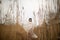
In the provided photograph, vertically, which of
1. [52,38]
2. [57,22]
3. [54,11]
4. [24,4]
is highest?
[24,4]

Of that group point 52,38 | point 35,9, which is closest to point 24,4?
point 35,9

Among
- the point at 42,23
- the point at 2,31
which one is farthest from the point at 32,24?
the point at 2,31

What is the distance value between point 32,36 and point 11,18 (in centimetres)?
59

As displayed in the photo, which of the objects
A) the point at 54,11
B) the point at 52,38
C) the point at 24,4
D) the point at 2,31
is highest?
the point at 24,4

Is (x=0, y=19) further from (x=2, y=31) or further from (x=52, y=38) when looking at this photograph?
(x=52, y=38)

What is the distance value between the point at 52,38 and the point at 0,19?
1178mm

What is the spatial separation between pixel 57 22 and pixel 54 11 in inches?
9.4

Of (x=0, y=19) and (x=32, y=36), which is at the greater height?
(x=0, y=19)

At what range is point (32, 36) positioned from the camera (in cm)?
→ 254

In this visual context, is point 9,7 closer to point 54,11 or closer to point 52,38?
point 54,11

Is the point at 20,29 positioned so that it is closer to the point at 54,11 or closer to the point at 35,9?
the point at 35,9

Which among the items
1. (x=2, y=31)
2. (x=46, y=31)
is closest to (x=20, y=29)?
(x=2, y=31)

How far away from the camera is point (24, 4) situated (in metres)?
2.59

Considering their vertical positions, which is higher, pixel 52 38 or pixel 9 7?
pixel 9 7
